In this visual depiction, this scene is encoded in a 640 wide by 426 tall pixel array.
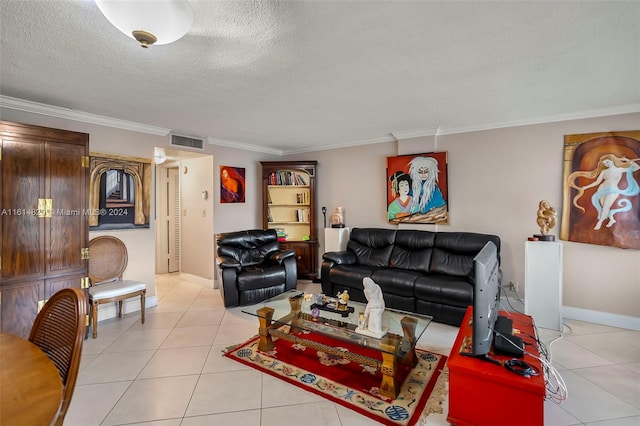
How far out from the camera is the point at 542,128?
3.45 meters

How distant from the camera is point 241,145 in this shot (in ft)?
16.1

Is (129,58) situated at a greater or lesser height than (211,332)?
greater

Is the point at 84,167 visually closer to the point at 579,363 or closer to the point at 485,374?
the point at 485,374

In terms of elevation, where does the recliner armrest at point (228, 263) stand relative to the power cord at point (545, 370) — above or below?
above

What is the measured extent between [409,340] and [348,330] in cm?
47

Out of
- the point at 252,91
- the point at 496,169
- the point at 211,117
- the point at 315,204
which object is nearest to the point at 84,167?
the point at 211,117

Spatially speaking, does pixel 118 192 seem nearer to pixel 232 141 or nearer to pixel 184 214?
pixel 184 214

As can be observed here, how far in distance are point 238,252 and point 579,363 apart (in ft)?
12.7

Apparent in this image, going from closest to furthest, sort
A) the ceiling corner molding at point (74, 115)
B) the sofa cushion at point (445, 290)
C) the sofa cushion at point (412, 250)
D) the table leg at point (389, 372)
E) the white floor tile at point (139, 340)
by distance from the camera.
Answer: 1. the table leg at point (389, 372)
2. the white floor tile at point (139, 340)
3. the ceiling corner molding at point (74, 115)
4. the sofa cushion at point (445, 290)
5. the sofa cushion at point (412, 250)

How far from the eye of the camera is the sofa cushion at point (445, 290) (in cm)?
301

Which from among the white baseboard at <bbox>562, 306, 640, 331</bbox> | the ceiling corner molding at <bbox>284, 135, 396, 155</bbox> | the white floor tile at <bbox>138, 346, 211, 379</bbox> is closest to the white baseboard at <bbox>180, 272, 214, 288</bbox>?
the white floor tile at <bbox>138, 346, 211, 379</bbox>

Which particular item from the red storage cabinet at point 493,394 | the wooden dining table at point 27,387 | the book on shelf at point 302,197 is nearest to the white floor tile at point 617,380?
the red storage cabinet at point 493,394

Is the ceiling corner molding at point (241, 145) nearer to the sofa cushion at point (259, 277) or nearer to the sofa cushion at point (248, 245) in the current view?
the sofa cushion at point (248, 245)

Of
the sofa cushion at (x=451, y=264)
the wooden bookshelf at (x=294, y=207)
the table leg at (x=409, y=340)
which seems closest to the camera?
the table leg at (x=409, y=340)
